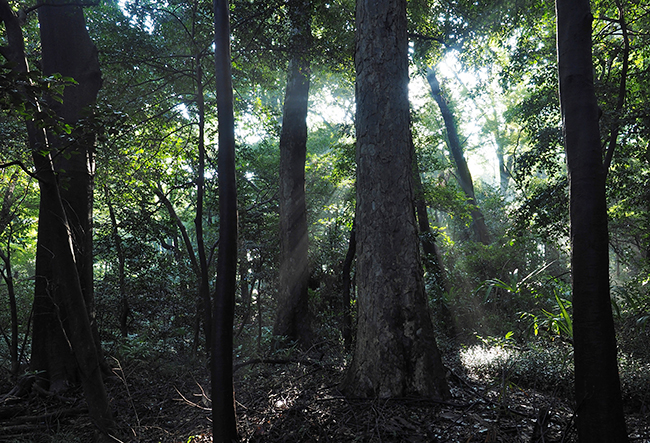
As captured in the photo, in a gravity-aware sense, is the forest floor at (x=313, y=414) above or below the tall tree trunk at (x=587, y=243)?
below

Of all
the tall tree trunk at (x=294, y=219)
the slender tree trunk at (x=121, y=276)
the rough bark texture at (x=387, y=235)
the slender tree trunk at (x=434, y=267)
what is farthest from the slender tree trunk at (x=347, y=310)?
the slender tree trunk at (x=121, y=276)

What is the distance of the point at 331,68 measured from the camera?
26.1 feet

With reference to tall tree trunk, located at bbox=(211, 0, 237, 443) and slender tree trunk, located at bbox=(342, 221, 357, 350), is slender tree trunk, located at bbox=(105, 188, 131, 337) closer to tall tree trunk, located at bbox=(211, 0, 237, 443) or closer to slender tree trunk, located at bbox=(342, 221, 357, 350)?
slender tree trunk, located at bbox=(342, 221, 357, 350)

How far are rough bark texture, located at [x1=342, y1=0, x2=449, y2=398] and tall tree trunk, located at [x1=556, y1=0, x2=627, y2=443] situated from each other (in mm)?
1314

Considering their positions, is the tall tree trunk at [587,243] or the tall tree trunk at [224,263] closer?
the tall tree trunk at [587,243]

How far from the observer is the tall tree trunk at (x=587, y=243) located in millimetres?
2439

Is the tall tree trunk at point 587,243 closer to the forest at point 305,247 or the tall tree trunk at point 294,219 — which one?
the forest at point 305,247

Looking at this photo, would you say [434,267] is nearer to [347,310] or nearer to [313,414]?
[347,310]

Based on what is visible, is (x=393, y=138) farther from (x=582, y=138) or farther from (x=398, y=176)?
(x=582, y=138)

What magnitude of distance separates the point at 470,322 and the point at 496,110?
23.6m

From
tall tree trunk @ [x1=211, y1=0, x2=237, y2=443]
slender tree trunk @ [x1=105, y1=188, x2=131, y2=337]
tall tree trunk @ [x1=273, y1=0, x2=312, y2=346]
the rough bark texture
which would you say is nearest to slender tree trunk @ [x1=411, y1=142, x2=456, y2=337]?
tall tree trunk @ [x1=273, y1=0, x2=312, y2=346]

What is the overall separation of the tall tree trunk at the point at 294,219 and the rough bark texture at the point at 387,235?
12.0 feet

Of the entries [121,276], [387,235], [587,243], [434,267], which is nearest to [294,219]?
[434,267]

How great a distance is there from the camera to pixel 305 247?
340 inches
